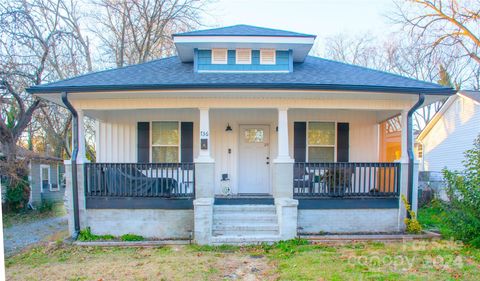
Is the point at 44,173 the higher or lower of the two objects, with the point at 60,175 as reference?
higher

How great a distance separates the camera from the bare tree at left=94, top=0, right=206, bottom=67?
16969mm

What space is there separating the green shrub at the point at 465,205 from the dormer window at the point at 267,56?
460 cm

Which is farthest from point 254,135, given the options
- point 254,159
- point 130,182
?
point 130,182

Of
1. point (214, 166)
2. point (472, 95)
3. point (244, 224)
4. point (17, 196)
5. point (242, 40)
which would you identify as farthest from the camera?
point (472, 95)

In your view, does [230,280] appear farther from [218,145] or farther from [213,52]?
[213,52]

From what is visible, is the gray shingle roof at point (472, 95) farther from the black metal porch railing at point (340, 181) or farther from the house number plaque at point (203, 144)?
the house number plaque at point (203, 144)

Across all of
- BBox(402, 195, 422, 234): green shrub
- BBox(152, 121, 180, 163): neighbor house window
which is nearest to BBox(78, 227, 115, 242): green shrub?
BBox(152, 121, 180, 163): neighbor house window

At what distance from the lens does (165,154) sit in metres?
8.59

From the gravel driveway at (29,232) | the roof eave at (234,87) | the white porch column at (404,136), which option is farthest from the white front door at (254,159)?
the gravel driveway at (29,232)

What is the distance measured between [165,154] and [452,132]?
42.4 feet

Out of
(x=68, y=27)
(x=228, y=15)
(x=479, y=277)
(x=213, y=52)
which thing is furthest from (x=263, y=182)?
(x=68, y=27)

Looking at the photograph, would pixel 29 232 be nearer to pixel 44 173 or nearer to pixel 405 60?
pixel 44 173

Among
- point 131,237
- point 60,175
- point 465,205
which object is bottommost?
point 60,175

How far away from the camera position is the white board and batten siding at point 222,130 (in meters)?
8.61
